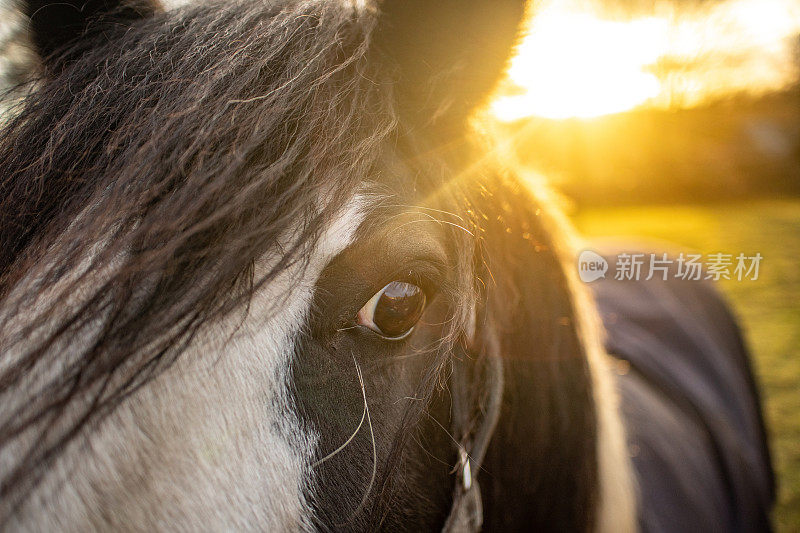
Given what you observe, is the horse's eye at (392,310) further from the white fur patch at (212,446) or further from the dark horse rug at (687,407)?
the dark horse rug at (687,407)

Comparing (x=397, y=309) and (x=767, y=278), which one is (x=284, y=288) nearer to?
(x=397, y=309)

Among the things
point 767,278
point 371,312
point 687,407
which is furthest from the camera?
point 767,278

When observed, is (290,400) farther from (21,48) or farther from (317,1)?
(21,48)

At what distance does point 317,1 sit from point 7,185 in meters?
0.61

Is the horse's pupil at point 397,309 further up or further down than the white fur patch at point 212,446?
further up

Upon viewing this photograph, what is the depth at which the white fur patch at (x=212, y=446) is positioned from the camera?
20.0 inches

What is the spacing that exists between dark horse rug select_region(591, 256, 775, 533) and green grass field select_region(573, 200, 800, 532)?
946 millimetres

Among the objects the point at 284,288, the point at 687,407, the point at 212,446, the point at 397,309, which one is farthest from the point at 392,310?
the point at 687,407

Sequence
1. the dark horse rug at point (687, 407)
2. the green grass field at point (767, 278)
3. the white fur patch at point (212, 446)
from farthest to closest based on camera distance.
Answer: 1. the green grass field at point (767, 278)
2. the dark horse rug at point (687, 407)
3. the white fur patch at point (212, 446)

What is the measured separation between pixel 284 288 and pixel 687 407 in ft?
6.87

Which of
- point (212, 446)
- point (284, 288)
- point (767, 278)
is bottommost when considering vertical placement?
point (212, 446)

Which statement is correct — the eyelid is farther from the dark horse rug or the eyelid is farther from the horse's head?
the dark horse rug

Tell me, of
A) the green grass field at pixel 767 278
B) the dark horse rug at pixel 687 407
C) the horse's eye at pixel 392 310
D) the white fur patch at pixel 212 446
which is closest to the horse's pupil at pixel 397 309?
the horse's eye at pixel 392 310

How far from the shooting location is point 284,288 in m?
0.67
